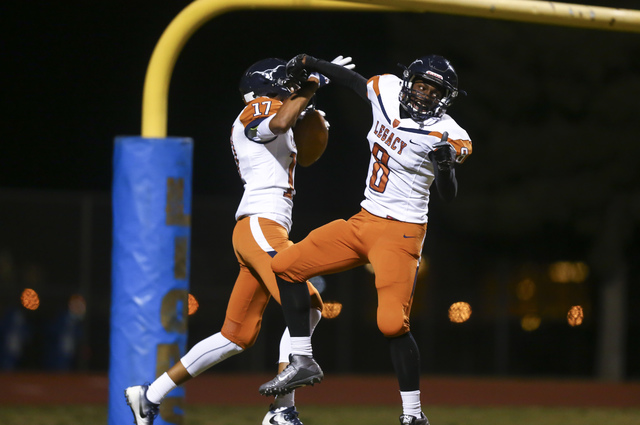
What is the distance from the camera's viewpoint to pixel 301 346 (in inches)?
189

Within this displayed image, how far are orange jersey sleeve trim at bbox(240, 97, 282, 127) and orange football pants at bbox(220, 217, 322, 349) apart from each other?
1.77ft

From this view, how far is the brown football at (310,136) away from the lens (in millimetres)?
5473

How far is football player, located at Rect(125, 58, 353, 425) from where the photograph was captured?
200 inches

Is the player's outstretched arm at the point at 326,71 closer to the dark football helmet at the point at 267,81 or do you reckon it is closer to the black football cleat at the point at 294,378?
the dark football helmet at the point at 267,81

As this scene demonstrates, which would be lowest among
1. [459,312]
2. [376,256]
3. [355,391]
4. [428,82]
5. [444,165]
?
[355,391]

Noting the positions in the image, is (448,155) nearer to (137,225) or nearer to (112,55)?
(137,225)

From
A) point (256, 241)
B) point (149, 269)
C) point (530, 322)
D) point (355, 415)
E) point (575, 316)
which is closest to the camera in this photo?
point (256, 241)

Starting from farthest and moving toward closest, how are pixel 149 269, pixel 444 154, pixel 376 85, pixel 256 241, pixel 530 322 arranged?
pixel 530 322 → pixel 149 269 → pixel 256 241 → pixel 376 85 → pixel 444 154

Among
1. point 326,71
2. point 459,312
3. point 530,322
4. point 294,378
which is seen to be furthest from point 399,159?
point 530,322

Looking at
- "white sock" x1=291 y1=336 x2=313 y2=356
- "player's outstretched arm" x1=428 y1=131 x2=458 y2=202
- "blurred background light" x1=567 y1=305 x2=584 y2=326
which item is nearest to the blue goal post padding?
"white sock" x1=291 y1=336 x2=313 y2=356

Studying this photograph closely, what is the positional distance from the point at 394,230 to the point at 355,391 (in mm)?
7729

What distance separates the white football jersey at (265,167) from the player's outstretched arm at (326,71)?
0.90 feet

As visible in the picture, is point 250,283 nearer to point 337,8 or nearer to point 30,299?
point 337,8

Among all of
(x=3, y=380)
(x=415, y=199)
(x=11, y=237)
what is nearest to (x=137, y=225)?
(x=415, y=199)
